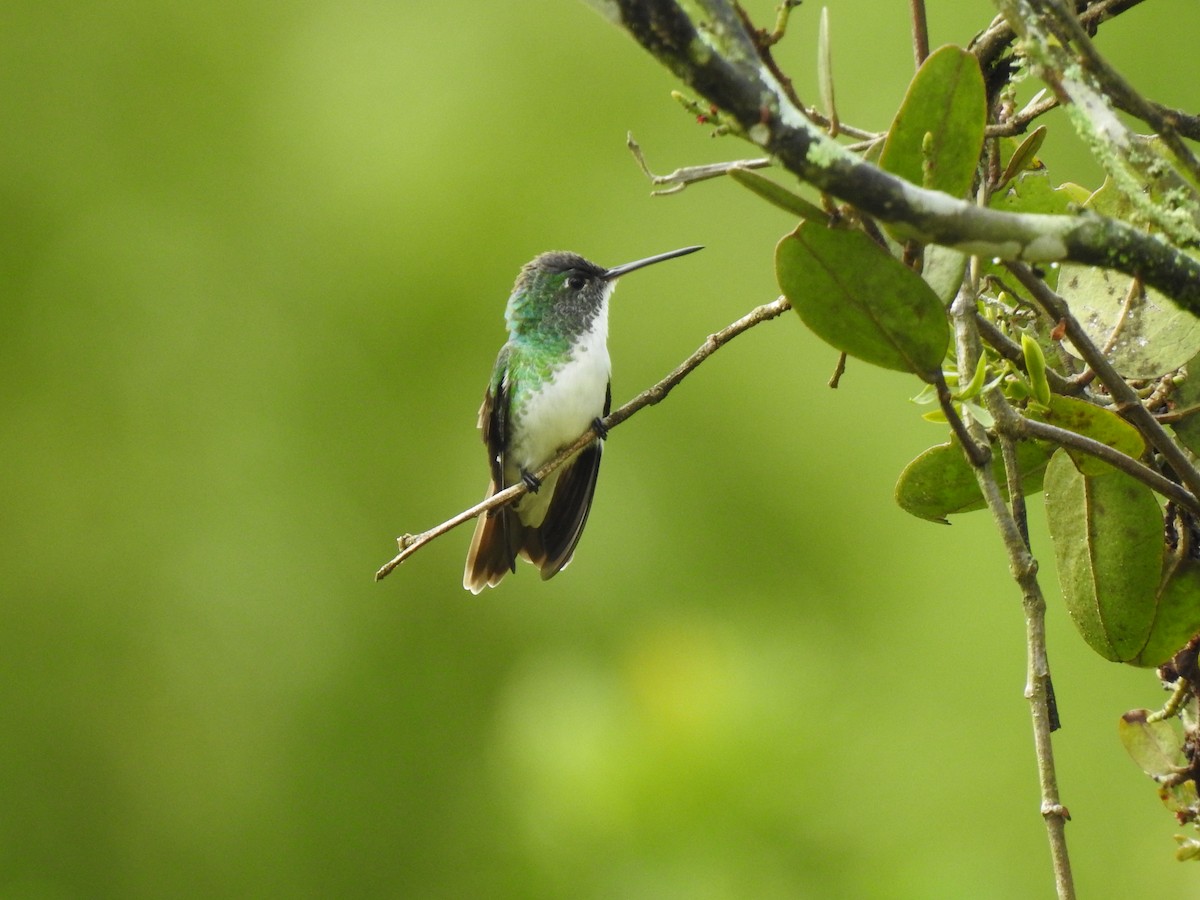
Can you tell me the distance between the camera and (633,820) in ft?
17.6

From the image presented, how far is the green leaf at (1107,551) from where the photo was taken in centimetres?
126

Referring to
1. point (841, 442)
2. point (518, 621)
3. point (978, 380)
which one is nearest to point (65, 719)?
point (518, 621)

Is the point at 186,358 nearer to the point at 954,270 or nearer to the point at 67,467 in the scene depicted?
the point at 67,467

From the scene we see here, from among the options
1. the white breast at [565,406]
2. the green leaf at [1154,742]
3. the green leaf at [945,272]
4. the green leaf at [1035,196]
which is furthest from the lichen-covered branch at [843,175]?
the white breast at [565,406]

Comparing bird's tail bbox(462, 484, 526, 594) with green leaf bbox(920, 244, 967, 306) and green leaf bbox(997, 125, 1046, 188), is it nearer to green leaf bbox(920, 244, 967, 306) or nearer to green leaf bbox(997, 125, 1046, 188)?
green leaf bbox(997, 125, 1046, 188)

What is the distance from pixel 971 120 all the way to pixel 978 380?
0.72 feet

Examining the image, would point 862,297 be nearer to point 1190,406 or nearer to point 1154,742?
point 1190,406

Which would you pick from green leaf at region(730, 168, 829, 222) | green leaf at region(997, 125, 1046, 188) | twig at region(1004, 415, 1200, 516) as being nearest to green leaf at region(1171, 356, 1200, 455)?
twig at region(1004, 415, 1200, 516)

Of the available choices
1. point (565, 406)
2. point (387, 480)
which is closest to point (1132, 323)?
point (565, 406)

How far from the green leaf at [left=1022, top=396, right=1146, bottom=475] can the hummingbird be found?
1941 mm

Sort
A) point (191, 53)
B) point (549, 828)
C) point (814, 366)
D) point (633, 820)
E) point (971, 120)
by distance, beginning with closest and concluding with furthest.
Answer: point (971, 120)
point (633, 820)
point (549, 828)
point (814, 366)
point (191, 53)

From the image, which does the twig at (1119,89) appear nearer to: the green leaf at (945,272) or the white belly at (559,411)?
the green leaf at (945,272)

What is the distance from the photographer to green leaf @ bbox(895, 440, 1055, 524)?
1.38m

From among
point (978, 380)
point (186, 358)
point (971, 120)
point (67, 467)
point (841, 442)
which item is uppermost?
point (186, 358)
